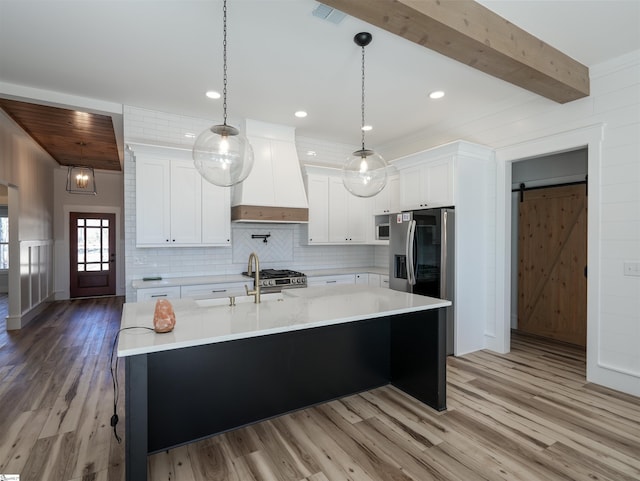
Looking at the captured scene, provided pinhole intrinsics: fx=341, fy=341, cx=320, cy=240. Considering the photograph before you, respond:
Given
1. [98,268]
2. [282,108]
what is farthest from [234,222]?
Result: [98,268]

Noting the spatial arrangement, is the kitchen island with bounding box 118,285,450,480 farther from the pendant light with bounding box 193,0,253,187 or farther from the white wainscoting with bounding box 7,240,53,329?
the white wainscoting with bounding box 7,240,53,329

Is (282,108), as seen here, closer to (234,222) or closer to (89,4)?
(234,222)

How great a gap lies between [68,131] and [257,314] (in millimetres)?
5208

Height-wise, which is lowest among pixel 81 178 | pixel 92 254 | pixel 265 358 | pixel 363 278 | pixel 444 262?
pixel 265 358

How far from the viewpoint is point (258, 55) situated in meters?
2.95

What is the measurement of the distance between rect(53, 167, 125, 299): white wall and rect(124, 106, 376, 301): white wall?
502cm

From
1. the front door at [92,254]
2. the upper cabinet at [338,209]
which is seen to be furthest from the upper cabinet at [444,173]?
the front door at [92,254]

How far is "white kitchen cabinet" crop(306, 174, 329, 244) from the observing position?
5121mm

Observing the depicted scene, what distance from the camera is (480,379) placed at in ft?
10.9

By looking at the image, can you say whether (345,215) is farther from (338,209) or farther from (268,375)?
(268,375)

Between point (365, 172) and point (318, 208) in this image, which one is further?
point (318, 208)

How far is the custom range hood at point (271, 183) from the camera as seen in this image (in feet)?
14.5

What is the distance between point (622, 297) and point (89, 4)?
4.83m

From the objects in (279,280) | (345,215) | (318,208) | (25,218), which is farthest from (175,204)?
(25,218)
